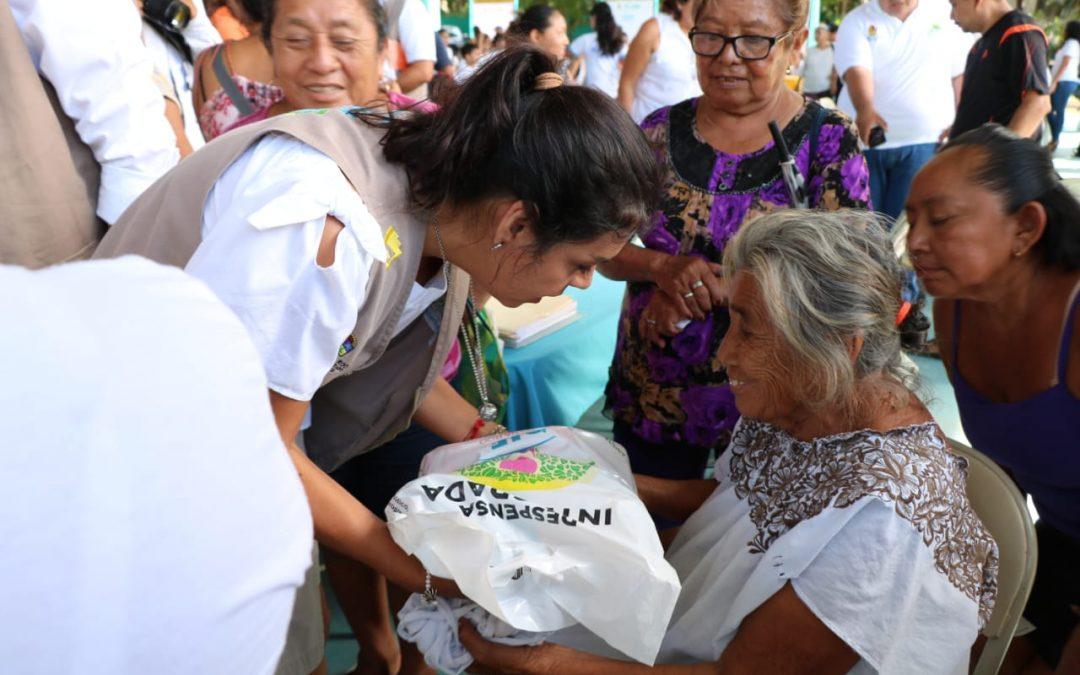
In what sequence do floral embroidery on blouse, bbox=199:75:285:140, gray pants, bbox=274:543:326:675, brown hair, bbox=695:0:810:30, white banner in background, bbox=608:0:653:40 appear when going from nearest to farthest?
gray pants, bbox=274:543:326:675, brown hair, bbox=695:0:810:30, floral embroidery on blouse, bbox=199:75:285:140, white banner in background, bbox=608:0:653:40

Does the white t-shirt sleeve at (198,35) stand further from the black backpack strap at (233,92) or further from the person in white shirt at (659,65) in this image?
the person in white shirt at (659,65)

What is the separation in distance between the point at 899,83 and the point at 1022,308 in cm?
322

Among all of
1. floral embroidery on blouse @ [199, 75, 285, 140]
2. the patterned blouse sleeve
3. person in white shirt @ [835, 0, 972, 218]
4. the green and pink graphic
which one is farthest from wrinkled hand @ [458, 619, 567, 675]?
person in white shirt @ [835, 0, 972, 218]

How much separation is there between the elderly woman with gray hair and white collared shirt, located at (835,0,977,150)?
3449mm

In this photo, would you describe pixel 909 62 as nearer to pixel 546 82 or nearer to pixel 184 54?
pixel 184 54

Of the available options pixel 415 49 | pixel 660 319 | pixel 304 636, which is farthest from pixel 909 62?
pixel 304 636

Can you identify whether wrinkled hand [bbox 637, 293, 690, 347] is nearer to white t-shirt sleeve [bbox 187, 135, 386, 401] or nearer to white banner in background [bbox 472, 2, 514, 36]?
white t-shirt sleeve [bbox 187, 135, 386, 401]

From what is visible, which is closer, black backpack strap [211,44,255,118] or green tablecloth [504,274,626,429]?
black backpack strap [211,44,255,118]

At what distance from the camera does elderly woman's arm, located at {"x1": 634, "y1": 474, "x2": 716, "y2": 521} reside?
183 centimetres

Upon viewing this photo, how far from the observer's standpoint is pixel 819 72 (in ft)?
35.2

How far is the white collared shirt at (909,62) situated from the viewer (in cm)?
446

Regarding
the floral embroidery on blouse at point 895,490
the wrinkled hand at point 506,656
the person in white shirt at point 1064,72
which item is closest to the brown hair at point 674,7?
the floral embroidery on blouse at point 895,490

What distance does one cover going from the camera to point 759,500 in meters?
1.51

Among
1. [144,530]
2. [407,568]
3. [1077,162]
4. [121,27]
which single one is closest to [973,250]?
[407,568]
